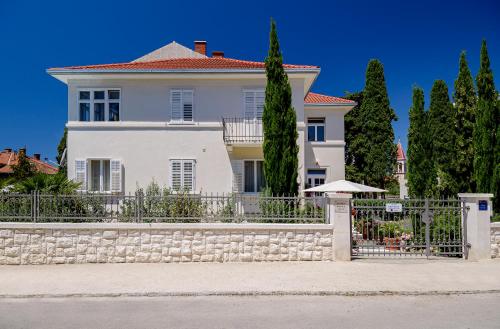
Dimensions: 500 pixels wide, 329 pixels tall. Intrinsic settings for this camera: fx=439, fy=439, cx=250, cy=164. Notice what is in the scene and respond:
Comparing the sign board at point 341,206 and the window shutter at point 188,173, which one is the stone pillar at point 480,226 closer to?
the sign board at point 341,206

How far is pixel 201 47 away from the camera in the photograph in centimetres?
2822

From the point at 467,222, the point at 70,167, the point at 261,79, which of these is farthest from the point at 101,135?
the point at 467,222

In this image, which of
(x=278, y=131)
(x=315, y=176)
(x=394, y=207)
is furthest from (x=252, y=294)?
(x=315, y=176)

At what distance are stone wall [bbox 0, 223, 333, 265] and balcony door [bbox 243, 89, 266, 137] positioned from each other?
9077mm

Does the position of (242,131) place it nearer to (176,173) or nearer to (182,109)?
(182,109)

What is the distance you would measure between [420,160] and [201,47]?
17.1 meters

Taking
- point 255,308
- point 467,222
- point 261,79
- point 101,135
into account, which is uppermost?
point 261,79

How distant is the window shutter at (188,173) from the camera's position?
1981 cm

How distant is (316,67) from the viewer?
19.2 meters

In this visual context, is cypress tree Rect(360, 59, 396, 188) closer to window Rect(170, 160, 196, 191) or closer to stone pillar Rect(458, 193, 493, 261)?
window Rect(170, 160, 196, 191)

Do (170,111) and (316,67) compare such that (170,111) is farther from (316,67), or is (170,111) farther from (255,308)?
(255,308)

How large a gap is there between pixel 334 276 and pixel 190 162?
11415 mm

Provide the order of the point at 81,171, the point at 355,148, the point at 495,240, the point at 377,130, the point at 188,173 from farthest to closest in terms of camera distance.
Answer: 1. the point at 355,148
2. the point at 377,130
3. the point at 188,173
4. the point at 81,171
5. the point at 495,240

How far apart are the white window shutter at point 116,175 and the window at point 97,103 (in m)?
2.05
